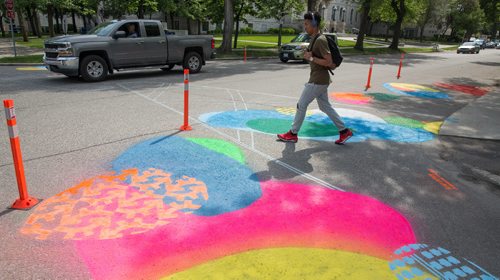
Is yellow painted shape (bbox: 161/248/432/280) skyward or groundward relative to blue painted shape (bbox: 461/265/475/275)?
skyward

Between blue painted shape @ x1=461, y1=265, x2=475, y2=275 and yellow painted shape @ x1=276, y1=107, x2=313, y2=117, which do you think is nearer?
blue painted shape @ x1=461, y1=265, x2=475, y2=275

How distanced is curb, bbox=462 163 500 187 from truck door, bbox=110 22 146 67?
10.9 metres

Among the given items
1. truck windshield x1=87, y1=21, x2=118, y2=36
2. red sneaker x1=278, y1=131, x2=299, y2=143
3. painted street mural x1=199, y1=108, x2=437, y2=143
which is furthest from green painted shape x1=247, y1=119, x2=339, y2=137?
truck windshield x1=87, y1=21, x2=118, y2=36

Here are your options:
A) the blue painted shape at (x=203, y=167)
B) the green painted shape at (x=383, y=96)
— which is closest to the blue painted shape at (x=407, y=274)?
the blue painted shape at (x=203, y=167)

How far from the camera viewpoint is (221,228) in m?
3.63

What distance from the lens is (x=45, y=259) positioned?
10.1 ft

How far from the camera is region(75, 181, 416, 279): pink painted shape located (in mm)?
3094

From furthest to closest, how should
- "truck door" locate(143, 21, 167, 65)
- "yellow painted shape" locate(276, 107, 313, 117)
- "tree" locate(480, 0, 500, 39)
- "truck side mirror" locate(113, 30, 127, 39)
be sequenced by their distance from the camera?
"tree" locate(480, 0, 500, 39) → "truck door" locate(143, 21, 167, 65) → "truck side mirror" locate(113, 30, 127, 39) → "yellow painted shape" locate(276, 107, 313, 117)

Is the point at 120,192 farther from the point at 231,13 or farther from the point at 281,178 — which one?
the point at 231,13

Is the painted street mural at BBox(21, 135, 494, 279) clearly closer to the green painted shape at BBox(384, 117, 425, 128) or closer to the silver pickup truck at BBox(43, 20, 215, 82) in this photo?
the green painted shape at BBox(384, 117, 425, 128)

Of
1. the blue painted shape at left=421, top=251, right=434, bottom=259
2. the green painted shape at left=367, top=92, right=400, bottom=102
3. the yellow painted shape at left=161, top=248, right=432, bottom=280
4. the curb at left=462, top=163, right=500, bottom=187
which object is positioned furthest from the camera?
the green painted shape at left=367, top=92, right=400, bottom=102

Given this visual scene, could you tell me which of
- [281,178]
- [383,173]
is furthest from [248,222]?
[383,173]

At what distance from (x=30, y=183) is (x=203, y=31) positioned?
63.4 m

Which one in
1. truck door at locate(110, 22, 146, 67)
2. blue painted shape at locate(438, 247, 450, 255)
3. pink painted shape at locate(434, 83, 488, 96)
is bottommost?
pink painted shape at locate(434, 83, 488, 96)
